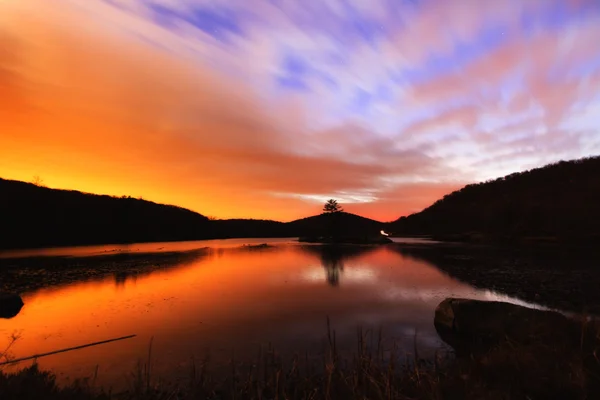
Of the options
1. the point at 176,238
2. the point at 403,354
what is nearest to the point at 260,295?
the point at 403,354

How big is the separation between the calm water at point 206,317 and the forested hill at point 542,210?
82716 mm

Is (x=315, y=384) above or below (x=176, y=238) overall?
below

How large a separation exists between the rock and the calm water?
1.48ft

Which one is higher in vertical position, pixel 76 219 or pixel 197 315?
pixel 76 219

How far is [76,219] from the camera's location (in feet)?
373

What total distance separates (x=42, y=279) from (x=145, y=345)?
24.4 metres

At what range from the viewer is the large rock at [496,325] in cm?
989

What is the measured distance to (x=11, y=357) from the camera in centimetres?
1112

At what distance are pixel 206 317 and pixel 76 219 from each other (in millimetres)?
123305

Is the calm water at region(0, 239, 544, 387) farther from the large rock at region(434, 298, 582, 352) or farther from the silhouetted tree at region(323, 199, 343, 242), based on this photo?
the silhouetted tree at region(323, 199, 343, 242)

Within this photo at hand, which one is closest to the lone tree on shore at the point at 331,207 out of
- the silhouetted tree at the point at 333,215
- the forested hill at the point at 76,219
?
the silhouetted tree at the point at 333,215

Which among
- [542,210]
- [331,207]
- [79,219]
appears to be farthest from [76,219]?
[542,210]

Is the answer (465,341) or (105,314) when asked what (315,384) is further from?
(105,314)

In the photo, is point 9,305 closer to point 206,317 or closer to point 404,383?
point 206,317
